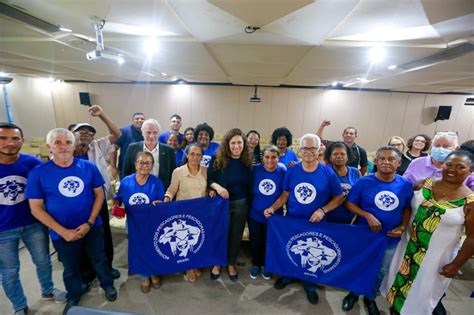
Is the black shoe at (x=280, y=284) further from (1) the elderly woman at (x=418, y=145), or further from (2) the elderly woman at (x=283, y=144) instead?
(1) the elderly woman at (x=418, y=145)

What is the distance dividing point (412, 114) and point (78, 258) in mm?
9396

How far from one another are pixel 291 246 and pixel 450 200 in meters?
1.31

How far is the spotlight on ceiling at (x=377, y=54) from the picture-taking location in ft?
7.79

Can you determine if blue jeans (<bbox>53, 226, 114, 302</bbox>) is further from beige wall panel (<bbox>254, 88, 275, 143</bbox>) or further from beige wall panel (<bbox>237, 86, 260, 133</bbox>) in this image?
beige wall panel (<bbox>254, 88, 275, 143</bbox>)

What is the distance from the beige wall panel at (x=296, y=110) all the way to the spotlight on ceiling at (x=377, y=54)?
4.00m

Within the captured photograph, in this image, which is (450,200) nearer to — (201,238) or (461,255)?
(461,255)

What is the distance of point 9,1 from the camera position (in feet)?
5.04

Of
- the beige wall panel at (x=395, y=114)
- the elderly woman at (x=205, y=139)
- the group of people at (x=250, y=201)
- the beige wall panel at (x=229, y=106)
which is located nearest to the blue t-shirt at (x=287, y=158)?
the group of people at (x=250, y=201)

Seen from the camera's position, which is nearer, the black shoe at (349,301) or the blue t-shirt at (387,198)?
the blue t-shirt at (387,198)

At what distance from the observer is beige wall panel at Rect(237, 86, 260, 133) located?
22.6 ft

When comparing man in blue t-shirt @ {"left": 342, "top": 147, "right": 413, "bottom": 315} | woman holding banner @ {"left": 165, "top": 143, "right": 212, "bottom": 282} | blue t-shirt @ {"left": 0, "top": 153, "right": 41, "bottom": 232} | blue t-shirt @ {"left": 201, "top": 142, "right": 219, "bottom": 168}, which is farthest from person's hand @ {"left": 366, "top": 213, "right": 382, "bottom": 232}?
blue t-shirt @ {"left": 0, "top": 153, "right": 41, "bottom": 232}

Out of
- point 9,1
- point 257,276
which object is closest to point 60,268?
point 257,276

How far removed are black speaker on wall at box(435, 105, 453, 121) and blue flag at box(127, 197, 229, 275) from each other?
28.0 feet

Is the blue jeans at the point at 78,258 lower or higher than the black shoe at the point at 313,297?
higher
